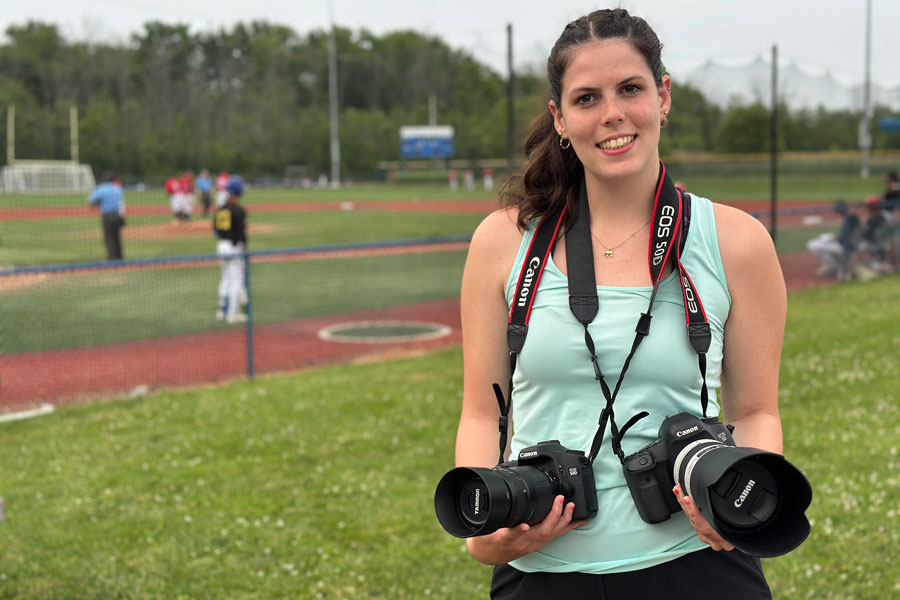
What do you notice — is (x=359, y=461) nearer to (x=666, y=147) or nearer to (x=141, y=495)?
(x=141, y=495)

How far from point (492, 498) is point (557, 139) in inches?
31.5

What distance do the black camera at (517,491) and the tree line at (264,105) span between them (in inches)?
672

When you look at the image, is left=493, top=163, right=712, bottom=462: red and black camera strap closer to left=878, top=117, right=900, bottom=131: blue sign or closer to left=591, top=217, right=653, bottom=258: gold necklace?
left=591, top=217, right=653, bottom=258: gold necklace

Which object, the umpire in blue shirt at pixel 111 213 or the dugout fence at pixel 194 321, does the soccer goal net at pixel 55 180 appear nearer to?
the umpire in blue shirt at pixel 111 213

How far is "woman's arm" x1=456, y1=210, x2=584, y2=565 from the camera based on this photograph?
199 cm

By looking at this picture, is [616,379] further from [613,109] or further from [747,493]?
Answer: [613,109]

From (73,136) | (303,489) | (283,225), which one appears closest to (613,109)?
(303,489)

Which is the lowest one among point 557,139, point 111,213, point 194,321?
point 194,321

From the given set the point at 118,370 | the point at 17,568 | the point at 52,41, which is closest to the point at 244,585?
the point at 17,568

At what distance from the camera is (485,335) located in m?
2.01

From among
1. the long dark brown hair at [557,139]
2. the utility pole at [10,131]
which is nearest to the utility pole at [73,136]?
the utility pole at [10,131]

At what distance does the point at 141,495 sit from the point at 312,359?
502cm

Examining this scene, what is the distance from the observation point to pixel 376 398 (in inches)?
328

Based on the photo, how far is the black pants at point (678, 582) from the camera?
1.86m
